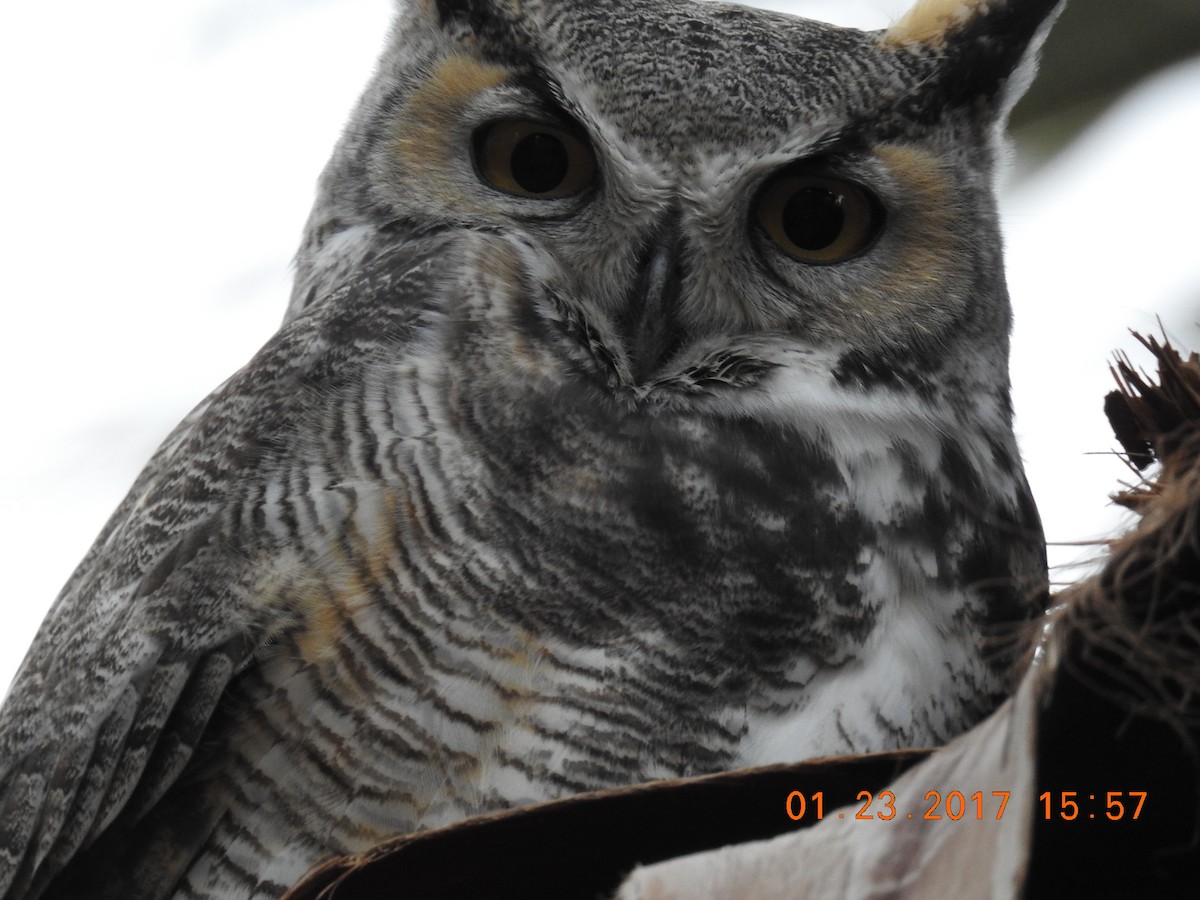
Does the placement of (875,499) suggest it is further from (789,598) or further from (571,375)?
(571,375)

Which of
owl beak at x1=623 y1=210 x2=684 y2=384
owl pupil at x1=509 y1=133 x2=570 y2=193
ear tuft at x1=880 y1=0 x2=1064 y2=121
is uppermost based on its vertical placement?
ear tuft at x1=880 y1=0 x2=1064 y2=121

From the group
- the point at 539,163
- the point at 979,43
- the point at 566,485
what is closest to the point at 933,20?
the point at 979,43

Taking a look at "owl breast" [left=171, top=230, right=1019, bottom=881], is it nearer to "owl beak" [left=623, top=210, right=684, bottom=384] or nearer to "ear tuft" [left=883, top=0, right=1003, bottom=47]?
"owl beak" [left=623, top=210, right=684, bottom=384]

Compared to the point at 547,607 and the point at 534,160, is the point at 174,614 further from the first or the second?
the point at 534,160
